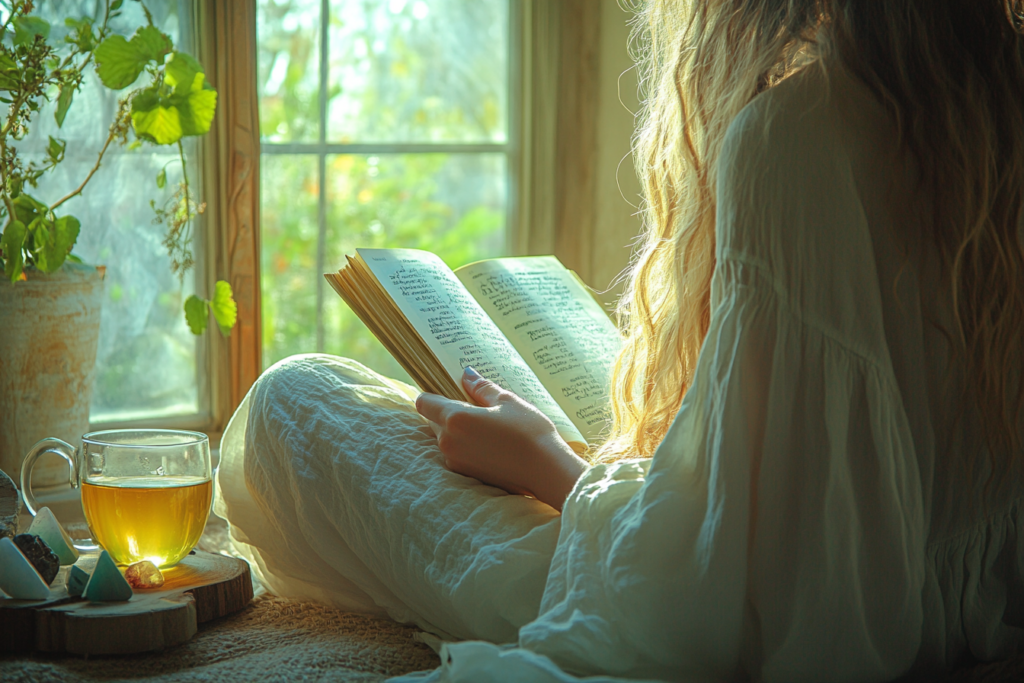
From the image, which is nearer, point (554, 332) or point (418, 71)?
point (554, 332)

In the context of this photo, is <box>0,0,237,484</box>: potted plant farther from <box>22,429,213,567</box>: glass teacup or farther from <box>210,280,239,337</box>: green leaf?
<box>22,429,213,567</box>: glass teacup

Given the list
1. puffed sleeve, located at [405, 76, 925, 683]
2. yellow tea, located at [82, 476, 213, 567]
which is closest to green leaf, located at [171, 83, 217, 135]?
yellow tea, located at [82, 476, 213, 567]

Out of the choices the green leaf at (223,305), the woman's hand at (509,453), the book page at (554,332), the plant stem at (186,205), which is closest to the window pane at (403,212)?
the plant stem at (186,205)

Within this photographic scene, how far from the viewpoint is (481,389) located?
2.89 ft

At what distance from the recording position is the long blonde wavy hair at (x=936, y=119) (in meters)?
0.61

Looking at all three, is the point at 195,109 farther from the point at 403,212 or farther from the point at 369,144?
the point at 403,212

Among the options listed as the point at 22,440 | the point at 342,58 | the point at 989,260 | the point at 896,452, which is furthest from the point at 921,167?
the point at 342,58

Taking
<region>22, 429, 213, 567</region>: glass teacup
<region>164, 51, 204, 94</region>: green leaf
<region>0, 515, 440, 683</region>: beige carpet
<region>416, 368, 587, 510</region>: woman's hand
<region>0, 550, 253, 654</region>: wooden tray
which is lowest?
<region>0, 515, 440, 683</region>: beige carpet

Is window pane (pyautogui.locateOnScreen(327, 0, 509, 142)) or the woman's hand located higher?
window pane (pyautogui.locateOnScreen(327, 0, 509, 142))

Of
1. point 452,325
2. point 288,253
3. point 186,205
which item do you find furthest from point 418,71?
point 452,325

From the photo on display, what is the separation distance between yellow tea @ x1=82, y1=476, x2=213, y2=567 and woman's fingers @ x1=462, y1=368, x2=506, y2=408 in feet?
0.98

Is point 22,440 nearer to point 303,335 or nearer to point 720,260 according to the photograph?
point 303,335

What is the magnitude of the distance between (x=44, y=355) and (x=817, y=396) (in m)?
1.11

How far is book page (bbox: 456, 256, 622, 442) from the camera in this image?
3.57ft
